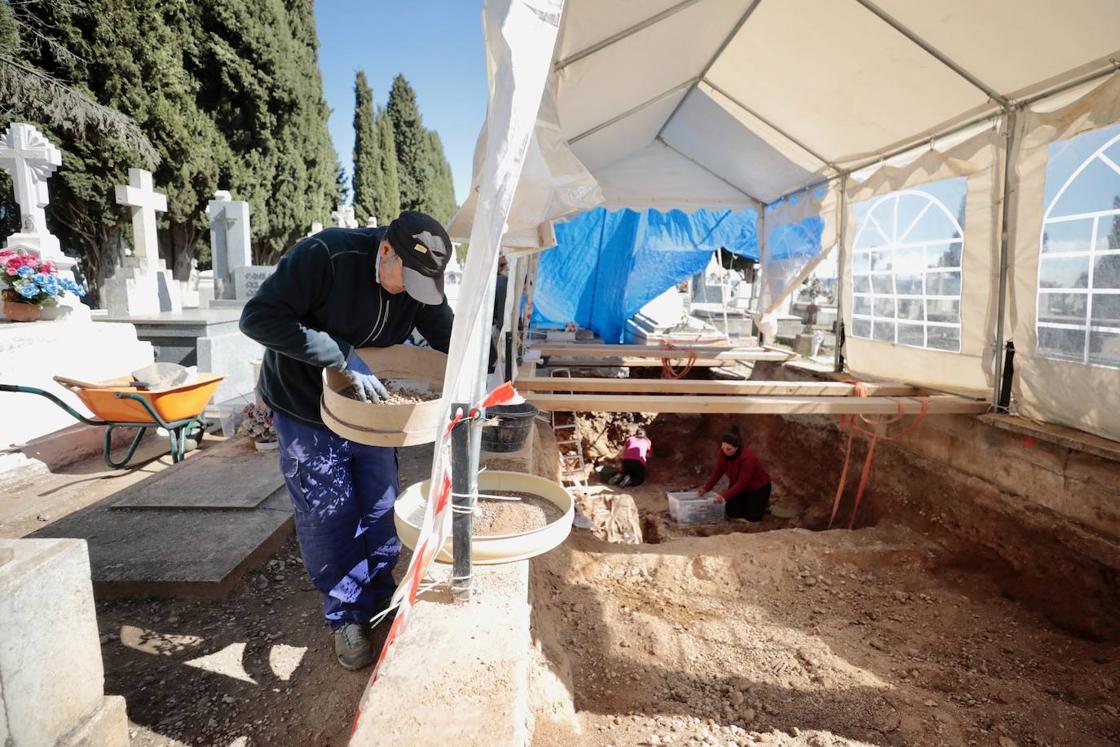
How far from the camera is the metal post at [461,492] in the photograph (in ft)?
4.85

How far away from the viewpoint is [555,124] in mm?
2805

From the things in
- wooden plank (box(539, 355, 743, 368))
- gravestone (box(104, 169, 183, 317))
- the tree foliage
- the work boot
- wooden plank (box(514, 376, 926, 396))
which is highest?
the tree foliage

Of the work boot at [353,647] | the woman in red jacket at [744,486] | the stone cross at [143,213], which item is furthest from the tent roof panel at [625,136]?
the stone cross at [143,213]

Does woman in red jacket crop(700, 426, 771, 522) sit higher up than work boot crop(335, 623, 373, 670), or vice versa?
work boot crop(335, 623, 373, 670)

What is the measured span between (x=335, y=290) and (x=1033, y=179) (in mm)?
4054

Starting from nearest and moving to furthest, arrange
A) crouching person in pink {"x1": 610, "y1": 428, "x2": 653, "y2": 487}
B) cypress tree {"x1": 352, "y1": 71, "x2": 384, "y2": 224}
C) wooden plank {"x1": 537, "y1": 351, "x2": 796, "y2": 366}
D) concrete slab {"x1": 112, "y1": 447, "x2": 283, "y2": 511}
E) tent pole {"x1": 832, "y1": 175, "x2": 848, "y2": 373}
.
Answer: concrete slab {"x1": 112, "y1": 447, "x2": 283, "y2": 511}, tent pole {"x1": 832, "y1": 175, "x2": 848, "y2": 373}, wooden plank {"x1": 537, "y1": 351, "x2": 796, "y2": 366}, crouching person in pink {"x1": 610, "y1": 428, "x2": 653, "y2": 487}, cypress tree {"x1": 352, "y1": 71, "x2": 384, "y2": 224}

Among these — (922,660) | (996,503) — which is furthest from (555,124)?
(996,503)

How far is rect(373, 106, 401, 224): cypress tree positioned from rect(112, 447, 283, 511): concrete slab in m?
20.1

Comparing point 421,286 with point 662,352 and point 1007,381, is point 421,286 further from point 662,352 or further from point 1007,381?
point 662,352

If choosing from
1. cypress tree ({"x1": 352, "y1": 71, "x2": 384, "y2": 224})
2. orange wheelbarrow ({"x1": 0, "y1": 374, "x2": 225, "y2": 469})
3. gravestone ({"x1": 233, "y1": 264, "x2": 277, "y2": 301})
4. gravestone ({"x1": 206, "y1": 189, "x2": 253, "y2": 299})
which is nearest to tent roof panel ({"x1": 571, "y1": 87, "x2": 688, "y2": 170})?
orange wheelbarrow ({"x1": 0, "y1": 374, "x2": 225, "y2": 469})

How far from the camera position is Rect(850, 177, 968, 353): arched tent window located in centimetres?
418

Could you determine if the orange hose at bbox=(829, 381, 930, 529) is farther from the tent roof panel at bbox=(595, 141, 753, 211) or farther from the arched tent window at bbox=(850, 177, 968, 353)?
the tent roof panel at bbox=(595, 141, 753, 211)

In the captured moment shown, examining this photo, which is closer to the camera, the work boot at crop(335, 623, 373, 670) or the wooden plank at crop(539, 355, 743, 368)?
the work boot at crop(335, 623, 373, 670)

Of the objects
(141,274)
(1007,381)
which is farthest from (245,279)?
(1007,381)
